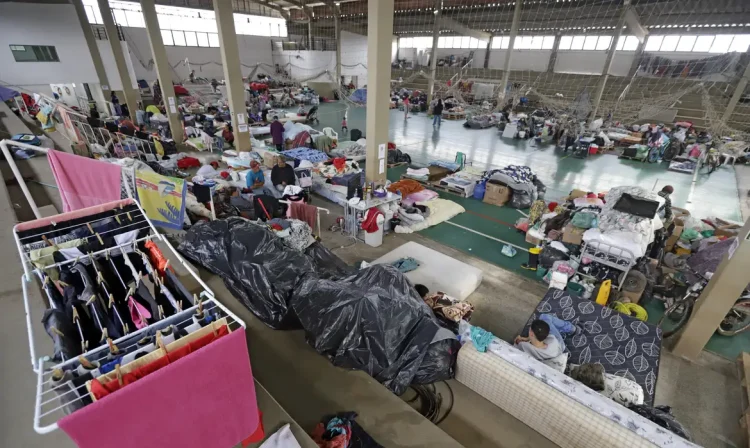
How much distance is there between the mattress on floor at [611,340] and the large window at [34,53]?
18.8 metres

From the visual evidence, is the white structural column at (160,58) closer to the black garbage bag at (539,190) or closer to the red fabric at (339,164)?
the red fabric at (339,164)

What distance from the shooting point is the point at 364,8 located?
23656 millimetres

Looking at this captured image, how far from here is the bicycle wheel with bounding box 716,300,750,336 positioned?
16.2 ft

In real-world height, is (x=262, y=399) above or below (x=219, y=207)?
above

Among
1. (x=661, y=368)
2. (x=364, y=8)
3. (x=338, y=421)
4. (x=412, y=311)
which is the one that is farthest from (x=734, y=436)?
(x=364, y=8)

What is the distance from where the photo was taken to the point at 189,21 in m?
25.8

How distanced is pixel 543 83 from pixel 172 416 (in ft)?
92.1

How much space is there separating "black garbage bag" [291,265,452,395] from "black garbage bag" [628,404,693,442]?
1.83 meters

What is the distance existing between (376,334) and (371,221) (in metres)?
3.24

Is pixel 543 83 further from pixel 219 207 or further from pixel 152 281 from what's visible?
pixel 152 281

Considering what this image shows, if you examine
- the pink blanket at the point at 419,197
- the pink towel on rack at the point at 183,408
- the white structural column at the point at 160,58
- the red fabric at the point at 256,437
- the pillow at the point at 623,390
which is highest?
→ the white structural column at the point at 160,58

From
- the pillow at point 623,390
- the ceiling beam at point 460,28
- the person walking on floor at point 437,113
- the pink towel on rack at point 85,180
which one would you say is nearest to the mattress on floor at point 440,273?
the pillow at point 623,390

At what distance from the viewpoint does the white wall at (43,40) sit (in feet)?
40.2

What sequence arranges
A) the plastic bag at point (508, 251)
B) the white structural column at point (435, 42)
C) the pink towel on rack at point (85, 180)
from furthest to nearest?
the white structural column at point (435, 42) → the plastic bag at point (508, 251) → the pink towel on rack at point (85, 180)
